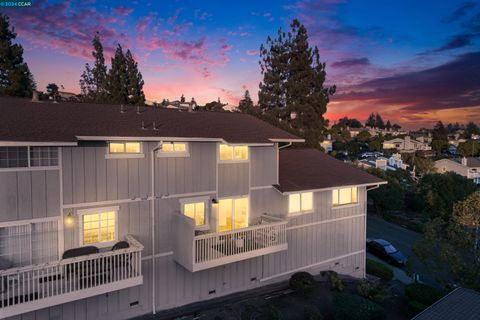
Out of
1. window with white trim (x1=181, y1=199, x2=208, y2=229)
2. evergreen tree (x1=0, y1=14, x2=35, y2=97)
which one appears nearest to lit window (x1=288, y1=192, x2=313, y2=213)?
window with white trim (x1=181, y1=199, x2=208, y2=229)

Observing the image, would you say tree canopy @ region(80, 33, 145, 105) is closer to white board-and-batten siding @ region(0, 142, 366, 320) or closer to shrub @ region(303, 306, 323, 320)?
white board-and-batten siding @ region(0, 142, 366, 320)

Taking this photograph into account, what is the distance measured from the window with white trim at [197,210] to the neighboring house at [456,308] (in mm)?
8852

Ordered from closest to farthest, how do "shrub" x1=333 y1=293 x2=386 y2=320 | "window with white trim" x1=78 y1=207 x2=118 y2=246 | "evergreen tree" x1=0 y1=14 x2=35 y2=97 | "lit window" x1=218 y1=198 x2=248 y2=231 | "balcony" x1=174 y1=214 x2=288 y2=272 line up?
"window with white trim" x1=78 y1=207 x2=118 y2=246
"shrub" x1=333 y1=293 x2=386 y2=320
"balcony" x1=174 y1=214 x2=288 y2=272
"lit window" x1=218 y1=198 x2=248 y2=231
"evergreen tree" x1=0 y1=14 x2=35 y2=97

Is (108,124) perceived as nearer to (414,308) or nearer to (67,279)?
(67,279)

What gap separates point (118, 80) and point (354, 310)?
3636cm

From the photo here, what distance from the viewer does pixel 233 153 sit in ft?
51.5

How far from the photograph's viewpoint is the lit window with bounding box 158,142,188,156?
1373 cm

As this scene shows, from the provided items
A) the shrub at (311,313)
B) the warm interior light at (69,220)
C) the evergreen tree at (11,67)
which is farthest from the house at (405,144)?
the warm interior light at (69,220)

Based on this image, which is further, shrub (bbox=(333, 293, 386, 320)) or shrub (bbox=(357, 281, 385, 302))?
shrub (bbox=(357, 281, 385, 302))

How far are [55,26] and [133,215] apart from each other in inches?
671

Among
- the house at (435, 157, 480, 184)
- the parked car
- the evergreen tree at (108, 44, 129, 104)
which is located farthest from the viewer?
the house at (435, 157, 480, 184)

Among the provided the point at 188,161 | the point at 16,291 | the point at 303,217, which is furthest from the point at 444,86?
the point at 16,291

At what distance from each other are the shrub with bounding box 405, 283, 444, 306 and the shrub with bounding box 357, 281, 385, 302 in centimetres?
190

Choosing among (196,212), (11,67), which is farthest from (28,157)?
(11,67)
